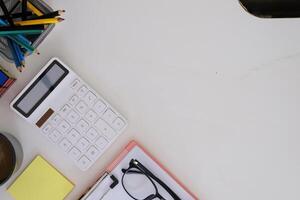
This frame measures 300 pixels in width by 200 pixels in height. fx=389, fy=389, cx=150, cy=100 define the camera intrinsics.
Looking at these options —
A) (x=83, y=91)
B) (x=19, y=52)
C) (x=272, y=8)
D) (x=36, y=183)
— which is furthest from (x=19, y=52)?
(x=272, y=8)

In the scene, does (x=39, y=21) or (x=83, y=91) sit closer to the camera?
(x=39, y=21)

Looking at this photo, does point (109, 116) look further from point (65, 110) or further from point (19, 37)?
point (19, 37)

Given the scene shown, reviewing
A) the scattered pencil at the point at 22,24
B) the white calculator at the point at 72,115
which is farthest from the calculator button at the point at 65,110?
the scattered pencil at the point at 22,24

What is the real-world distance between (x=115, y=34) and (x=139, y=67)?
79mm

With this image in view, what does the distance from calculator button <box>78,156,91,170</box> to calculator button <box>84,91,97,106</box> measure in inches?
4.1

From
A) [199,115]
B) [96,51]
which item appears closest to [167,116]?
[199,115]

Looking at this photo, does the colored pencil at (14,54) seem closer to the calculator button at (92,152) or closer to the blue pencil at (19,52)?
the blue pencil at (19,52)

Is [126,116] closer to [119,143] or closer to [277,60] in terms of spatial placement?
[119,143]

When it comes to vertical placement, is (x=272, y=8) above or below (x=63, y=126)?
above

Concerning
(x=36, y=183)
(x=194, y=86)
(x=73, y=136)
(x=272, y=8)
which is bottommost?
(x=36, y=183)

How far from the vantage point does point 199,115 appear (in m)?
0.74

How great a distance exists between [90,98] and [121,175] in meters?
0.16

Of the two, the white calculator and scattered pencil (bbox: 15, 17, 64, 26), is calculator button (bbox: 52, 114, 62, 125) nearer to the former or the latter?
the white calculator

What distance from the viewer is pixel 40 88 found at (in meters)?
0.73
